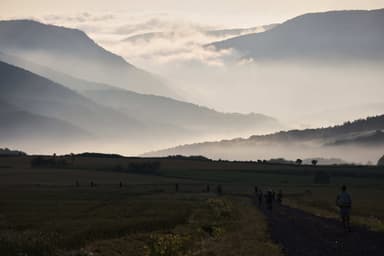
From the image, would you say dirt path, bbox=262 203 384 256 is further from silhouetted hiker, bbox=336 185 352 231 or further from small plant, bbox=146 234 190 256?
→ small plant, bbox=146 234 190 256

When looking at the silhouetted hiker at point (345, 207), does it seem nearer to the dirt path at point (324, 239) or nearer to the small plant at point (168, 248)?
the dirt path at point (324, 239)

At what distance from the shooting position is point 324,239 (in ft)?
130

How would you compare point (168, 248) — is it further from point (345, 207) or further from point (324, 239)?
point (345, 207)

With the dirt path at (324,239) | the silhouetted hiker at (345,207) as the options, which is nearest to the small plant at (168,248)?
the dirt path at (324,239)

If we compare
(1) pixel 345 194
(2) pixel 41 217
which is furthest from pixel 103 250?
(2) pixel 41 217

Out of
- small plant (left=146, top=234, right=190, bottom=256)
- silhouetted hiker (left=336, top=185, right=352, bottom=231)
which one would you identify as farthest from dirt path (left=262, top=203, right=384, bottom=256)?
small plant (left=146, top=234, right=190, bottom=256)

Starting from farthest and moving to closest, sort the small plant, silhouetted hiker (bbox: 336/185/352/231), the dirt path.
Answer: silhouetted hiker (bbox: 336/185/352/231)
the dirt path
the small plant

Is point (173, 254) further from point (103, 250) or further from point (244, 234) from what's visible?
point (244, 234)

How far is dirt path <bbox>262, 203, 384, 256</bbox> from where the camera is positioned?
110 ft

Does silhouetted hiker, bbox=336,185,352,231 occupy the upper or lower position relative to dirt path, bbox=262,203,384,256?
upper

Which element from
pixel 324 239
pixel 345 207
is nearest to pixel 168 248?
pixel 324 239

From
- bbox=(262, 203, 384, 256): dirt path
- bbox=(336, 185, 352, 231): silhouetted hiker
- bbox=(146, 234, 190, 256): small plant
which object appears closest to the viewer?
bbox=(146, 234, 190, 256): small plant

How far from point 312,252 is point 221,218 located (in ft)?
95.2

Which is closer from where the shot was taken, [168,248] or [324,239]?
[168,248]
